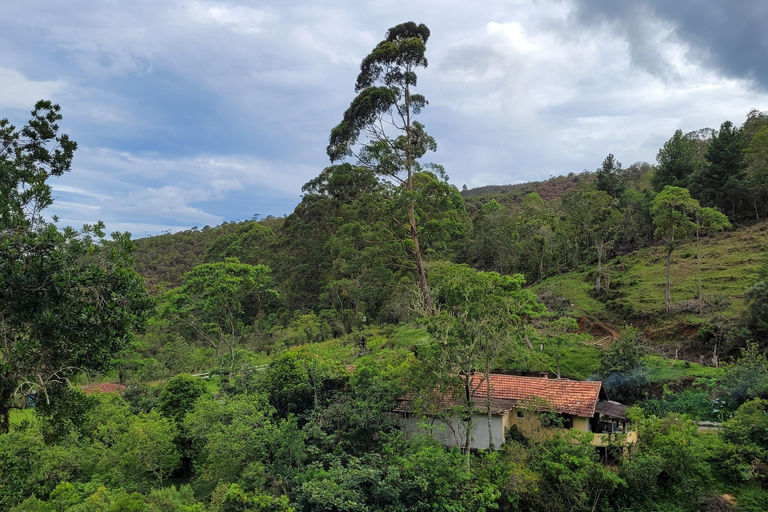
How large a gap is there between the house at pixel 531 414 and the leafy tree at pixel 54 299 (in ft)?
30.6

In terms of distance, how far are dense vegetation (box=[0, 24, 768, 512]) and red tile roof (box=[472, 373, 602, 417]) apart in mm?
1157

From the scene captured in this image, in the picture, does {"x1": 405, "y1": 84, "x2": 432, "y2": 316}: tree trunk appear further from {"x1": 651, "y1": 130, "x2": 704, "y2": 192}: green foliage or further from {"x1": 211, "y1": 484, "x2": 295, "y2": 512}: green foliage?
{"x1": 651, "y1": 130, "x2": 704, "y2": 192}: green foliage

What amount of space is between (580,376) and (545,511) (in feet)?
26.4

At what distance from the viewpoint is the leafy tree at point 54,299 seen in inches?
261

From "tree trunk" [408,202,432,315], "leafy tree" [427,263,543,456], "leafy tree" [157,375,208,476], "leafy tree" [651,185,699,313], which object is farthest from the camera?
"leafy tree" [651,185,699,313]

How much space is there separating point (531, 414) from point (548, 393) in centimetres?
122

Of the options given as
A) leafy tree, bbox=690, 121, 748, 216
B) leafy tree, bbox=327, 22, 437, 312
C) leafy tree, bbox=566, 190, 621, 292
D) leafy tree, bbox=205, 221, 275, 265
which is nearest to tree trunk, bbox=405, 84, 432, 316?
leafy tree, bbox=327, 22, 437, 312

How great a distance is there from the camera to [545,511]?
1238 cm

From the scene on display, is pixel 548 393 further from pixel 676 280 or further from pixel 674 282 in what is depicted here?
pixel 676 280

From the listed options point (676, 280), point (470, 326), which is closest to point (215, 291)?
point (470, 326)

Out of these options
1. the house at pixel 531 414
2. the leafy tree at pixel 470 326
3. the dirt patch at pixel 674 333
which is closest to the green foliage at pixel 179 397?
the house at pixel 531 414

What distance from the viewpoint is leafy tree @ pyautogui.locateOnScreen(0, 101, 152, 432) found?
6.64 m

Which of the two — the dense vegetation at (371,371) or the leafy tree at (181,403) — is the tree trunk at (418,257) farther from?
the leafy tree at (181,403)

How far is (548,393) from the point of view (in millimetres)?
15289
